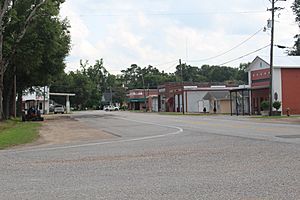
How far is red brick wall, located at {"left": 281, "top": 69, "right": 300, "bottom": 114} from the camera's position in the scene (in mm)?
60666

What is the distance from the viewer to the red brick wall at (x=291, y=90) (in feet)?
199

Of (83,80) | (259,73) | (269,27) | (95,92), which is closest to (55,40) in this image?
(269,27)

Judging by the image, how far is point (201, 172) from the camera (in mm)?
11484

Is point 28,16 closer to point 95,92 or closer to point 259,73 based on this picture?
point 259,73

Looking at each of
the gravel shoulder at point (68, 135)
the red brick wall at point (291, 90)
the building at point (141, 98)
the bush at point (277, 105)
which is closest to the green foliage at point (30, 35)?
the gravel shoulder at point (68, 135)

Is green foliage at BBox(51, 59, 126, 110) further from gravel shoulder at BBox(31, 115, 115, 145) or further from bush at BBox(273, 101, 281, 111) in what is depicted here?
gravel shoulder at BBox(31, 115, 115, 145)

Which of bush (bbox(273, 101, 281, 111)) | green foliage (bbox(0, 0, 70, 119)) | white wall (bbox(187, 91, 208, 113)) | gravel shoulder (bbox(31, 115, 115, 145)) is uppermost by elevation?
green foliage (bbox(0, 0, 70, 119))

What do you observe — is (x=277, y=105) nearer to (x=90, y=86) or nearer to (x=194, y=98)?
(x=194, y=98)

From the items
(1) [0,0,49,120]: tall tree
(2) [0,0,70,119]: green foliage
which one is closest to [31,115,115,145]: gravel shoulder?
(1) [0,0,49,120]: tall tree

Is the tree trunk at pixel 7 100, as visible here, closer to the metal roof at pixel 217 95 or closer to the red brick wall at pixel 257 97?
the red brick wall at pixel 257 97

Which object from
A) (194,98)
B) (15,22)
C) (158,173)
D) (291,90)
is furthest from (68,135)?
(194,98)

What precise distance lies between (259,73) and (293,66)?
5481 millimetres

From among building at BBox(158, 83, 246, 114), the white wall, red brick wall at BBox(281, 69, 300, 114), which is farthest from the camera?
the white wall

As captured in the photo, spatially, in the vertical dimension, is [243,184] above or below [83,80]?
below
